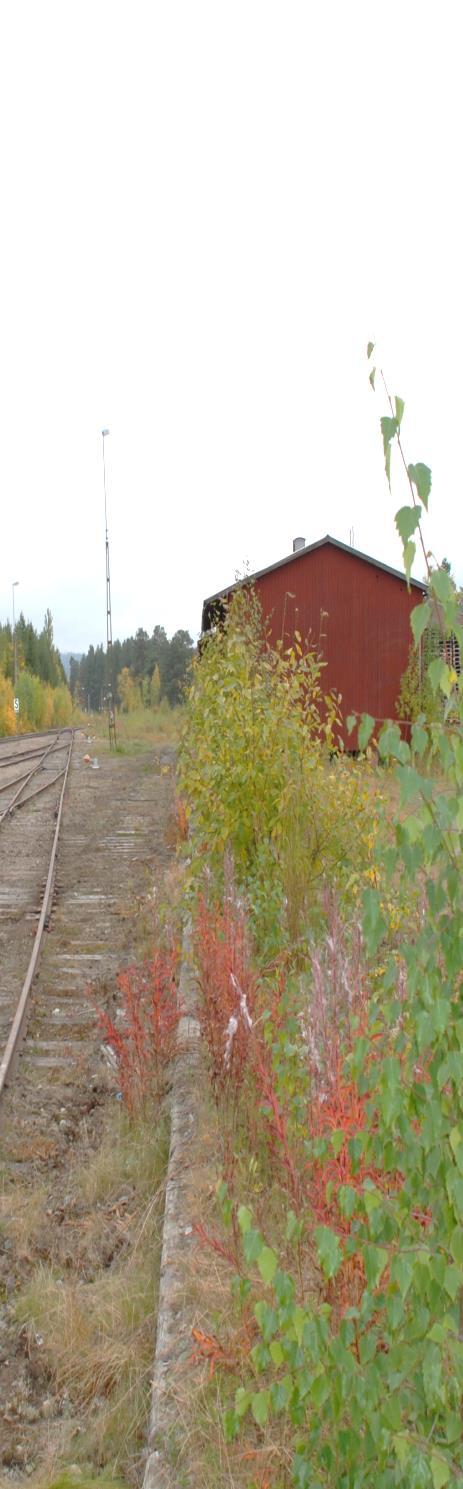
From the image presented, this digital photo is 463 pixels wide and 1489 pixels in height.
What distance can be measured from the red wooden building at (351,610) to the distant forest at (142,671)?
19462 millimetres

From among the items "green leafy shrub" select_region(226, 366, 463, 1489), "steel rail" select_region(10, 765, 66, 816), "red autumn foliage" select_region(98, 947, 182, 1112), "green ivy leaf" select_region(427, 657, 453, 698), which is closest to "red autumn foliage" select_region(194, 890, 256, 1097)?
"red autumn foliage" select_region(98, 947, 182, 1112)

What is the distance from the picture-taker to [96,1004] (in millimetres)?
7266

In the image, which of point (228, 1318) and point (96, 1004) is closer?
point (228, 1318)

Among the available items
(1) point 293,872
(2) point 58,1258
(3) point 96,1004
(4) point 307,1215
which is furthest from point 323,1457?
(3) point 96,1004

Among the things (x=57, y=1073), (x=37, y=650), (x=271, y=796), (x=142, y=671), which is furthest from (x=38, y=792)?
(x=142, y=671)

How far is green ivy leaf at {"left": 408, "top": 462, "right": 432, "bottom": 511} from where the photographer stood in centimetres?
178

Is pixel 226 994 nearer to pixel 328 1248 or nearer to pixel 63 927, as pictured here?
pixel 328 1248

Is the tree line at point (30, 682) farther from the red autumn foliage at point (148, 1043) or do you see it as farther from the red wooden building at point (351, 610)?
the red autumn foliage at point (148, 1043)

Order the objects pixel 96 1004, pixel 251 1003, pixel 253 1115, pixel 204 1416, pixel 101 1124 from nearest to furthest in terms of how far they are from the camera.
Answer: pixel 204 1416 < pixel 253 1115 < pixel 251 1003 < pixel 101 1124 < pixel 96 1004

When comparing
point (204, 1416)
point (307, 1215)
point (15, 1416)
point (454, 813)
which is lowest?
point (15, 1416)

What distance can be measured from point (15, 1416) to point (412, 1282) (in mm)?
2016

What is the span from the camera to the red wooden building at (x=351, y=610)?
2398 cm

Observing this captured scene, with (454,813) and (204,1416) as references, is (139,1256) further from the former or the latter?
(454,813)

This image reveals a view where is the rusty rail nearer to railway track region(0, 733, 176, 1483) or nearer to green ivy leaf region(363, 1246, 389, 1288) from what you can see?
railway track region(0, 733, 176, 1483)
